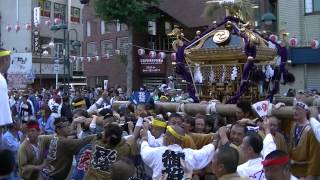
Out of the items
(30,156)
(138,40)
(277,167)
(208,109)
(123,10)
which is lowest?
(30,156)

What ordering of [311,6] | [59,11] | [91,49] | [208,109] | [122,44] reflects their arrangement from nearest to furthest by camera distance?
[208,109] → [311,6] → [122,44] → [91,49] → [59,11]

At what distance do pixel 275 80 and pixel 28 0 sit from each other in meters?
38.3

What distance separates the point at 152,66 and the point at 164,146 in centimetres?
2983

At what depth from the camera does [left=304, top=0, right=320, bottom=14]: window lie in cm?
2348

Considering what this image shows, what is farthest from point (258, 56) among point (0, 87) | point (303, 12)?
point (303, 12)

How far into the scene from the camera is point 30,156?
6629mm

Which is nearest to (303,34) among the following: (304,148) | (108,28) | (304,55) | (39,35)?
(304,55)

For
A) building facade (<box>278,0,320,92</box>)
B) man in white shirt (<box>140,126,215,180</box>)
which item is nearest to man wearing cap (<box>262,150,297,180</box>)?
man in white shirt (<box>140,126,215,180</box>)

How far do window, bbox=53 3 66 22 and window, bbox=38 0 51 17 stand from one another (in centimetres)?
71

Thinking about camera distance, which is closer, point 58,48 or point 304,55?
point 304,55

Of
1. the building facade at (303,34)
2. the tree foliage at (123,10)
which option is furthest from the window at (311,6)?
the tree foliage at (123,10)

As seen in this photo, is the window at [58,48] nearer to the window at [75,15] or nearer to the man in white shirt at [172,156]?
the window at [75,15]

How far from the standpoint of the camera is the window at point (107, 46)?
3816cm

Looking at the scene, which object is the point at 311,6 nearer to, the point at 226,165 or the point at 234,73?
the point at 234,73
